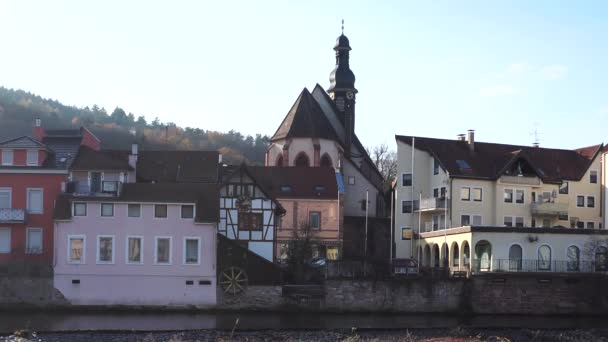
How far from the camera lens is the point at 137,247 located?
70188mm

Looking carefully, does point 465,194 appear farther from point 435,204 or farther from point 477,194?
point 435,204

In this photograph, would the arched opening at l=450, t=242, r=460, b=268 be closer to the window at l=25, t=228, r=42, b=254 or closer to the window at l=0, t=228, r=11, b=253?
the window at l=25, t=228, r=42, b=254

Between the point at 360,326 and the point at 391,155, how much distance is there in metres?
88.2

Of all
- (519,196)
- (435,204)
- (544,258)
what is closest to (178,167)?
(435,204)

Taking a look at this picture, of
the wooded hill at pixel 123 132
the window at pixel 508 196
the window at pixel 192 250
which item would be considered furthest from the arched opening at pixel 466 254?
the wooded hill at pixel 123 132

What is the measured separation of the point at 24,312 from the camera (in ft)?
217

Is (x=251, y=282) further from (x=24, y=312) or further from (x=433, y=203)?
(x=433, y=203)

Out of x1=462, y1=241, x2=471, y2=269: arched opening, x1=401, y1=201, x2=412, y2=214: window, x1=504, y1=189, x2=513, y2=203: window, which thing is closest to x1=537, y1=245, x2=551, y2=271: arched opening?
x1=462, y1=241, x2=471, y2=269: arched opening

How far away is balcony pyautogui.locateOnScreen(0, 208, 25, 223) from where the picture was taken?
7150cm

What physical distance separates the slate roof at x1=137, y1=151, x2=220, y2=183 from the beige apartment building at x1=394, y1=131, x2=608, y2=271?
1705 cm

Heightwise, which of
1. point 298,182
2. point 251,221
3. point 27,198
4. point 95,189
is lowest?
point 251,221

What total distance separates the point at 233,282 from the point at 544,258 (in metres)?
24.8

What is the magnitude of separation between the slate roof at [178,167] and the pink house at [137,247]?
49.7ft

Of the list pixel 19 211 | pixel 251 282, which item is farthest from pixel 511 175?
pixel 19 211
